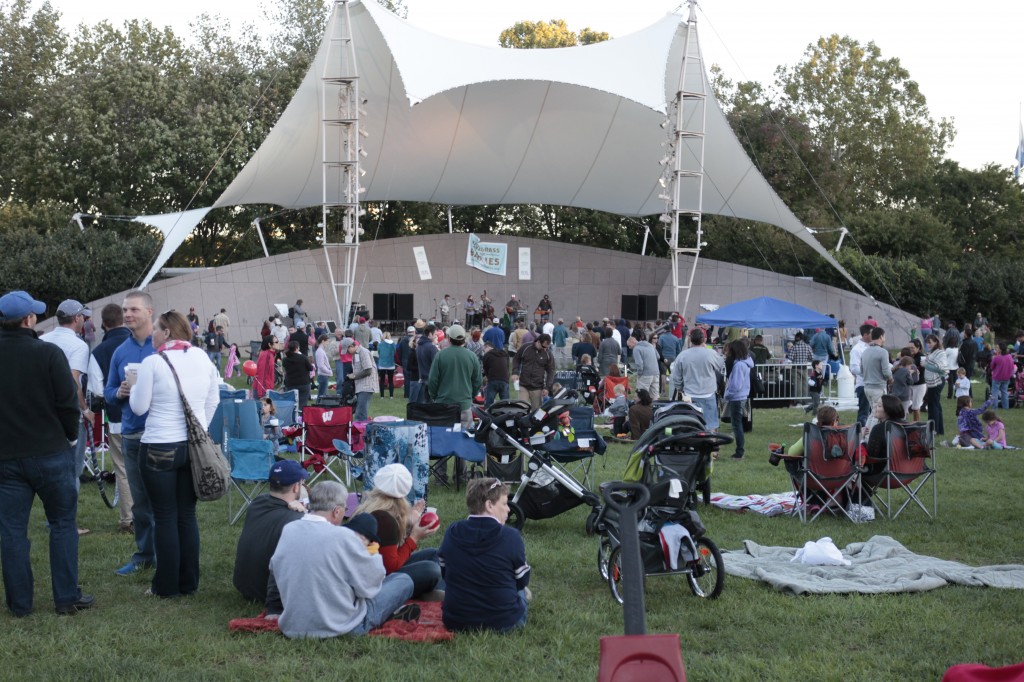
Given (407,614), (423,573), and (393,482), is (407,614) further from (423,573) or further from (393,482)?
(393,482)

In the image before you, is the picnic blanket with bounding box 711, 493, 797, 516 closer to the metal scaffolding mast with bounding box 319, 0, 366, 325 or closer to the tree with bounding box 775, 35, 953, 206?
the metal scaffolding mast with bounding box 319, 0, 366, 325

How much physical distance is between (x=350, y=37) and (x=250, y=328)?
33.4 ft

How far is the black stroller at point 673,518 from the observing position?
16.0 feet

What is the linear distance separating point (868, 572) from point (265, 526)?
10.2 feet

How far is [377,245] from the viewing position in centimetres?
2991

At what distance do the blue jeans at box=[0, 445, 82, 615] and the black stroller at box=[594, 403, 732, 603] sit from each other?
2446 mm

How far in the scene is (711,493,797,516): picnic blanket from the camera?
7062 mm

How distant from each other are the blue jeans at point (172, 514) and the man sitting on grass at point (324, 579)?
653 millimetres

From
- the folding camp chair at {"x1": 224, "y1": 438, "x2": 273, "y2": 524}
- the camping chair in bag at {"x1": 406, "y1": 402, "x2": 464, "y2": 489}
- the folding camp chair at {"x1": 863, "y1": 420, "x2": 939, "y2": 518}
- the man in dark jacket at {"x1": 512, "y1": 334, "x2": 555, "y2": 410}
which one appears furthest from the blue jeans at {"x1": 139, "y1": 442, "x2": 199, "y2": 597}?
the man in dark jacket at {"x1": 512, "y1": 334, "x2": 555, "y2": 410}

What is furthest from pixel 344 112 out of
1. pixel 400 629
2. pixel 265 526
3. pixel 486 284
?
pixel 400 629

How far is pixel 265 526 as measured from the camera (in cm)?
459

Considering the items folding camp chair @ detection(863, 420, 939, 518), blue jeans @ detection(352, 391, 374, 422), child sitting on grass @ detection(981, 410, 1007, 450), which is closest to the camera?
folding camp chair @ detection(863, 420, 939, 518)

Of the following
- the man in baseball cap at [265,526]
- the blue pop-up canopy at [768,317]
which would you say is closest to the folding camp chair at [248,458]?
the man in baseball cap at [265,526]

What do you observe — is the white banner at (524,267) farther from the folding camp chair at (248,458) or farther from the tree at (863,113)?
the folding camp chair at (248,458)
